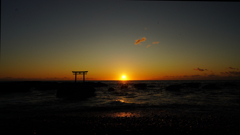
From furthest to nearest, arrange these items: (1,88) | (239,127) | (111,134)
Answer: (1,88) → (239,127) → (111,134)

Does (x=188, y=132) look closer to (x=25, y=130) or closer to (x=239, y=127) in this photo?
(x=239, y=127)

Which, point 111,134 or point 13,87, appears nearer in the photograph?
point 111,134

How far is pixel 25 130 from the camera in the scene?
9.48 metres

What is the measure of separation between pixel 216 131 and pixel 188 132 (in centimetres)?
226

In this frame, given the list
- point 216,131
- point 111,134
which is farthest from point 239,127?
point 111,134

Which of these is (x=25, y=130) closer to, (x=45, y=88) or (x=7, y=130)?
(x=7, y=130)

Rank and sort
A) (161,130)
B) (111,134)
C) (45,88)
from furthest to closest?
(45,88), (161,130), (111,134)

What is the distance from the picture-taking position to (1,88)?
56000 mm

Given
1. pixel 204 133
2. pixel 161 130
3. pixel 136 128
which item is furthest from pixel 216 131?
pixel 136 128

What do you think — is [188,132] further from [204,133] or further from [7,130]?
[7,130]

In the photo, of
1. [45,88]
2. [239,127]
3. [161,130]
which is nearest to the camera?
[161,130]

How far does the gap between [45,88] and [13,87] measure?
13.4 meters

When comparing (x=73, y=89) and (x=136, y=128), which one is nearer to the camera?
(x=136, y=128)

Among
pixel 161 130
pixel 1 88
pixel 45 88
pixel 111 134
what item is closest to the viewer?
pixel 111 134
